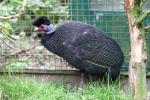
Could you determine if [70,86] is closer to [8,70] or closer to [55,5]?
[8,70]

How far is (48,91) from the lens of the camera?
4.62 meters

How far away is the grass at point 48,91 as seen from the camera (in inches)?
177

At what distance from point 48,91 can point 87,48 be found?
0.65 metres

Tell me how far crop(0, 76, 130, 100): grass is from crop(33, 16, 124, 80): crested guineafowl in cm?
20

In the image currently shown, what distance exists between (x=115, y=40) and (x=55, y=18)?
952 millimetres

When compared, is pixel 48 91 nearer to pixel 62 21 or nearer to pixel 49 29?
pixel 49 29

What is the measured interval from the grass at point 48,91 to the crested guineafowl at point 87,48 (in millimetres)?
203

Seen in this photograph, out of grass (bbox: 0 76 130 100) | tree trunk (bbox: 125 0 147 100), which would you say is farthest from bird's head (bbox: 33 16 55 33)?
tree trunk (bbox: 125 0 147 100)

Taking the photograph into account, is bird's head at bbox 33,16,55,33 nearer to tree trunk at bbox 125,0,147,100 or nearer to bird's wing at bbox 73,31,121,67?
bird's wing at bbox 73,31,121,67

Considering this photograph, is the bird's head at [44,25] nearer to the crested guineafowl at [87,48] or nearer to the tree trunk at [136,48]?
the crested guineafowl at [87,48]

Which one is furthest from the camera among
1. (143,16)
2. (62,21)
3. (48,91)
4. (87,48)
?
(62,21)

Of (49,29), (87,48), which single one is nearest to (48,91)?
(87,48)

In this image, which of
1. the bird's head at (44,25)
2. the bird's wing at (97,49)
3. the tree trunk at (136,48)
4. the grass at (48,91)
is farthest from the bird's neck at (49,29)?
the tree trunk at (136,48)

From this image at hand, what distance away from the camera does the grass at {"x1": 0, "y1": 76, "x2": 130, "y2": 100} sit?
4.50m
